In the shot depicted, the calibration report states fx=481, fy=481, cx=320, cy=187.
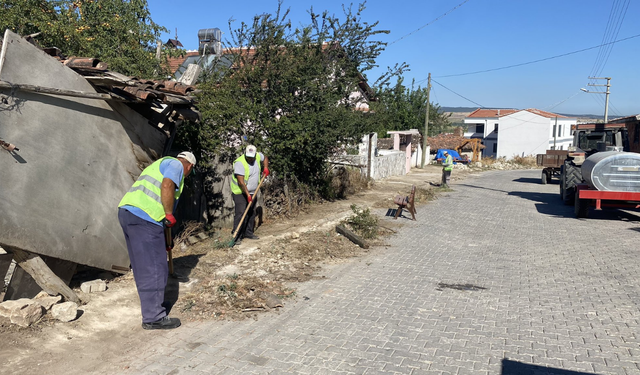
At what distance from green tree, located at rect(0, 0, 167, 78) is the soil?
3.68m

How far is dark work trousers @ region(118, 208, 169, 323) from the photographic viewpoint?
4.42m

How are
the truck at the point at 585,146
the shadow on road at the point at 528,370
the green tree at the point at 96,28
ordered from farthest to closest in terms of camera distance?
the truck at the point at 585,146 < the green tree at the point at 96,28 < the shadow on road at the point at 528,370

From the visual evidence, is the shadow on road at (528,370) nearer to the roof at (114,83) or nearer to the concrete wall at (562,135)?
the roof at (114,83)

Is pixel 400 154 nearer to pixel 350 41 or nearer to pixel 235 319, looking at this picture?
pixel 350 41

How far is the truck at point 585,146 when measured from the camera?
14.3 metres

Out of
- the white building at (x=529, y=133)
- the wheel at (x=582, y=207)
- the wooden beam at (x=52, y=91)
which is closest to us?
the wooden beam at (x=52, y=91)

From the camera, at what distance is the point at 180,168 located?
183 inches

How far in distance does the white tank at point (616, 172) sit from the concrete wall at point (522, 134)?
47560mm

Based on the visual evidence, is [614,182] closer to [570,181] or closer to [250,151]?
[570,181]

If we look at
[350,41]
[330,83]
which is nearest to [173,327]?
[330,83]

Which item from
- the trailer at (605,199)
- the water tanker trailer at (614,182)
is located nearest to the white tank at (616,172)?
the water tanker trailer at (614,182)

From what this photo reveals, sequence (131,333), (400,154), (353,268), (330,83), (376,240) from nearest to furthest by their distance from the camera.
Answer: (131,333), (353,268), (376,240), (330,83), (400,154)

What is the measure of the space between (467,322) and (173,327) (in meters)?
2.88

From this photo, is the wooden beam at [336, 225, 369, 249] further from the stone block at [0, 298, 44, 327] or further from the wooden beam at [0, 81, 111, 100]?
the stone block at [0, 298, 44, 327]
